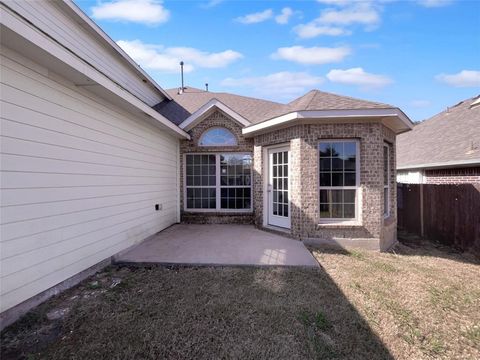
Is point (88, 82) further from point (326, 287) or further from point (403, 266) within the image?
point (403, 266)

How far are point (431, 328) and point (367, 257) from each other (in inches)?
97.0

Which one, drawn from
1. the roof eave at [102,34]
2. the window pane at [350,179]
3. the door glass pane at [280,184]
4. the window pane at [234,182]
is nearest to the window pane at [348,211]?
the window pane at [350,179]

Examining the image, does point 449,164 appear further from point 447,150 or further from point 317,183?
point 317,183

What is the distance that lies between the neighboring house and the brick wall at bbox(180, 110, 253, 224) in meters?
6.18

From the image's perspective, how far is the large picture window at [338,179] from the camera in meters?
5.99

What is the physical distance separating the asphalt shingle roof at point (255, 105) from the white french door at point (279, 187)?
112 centimetres

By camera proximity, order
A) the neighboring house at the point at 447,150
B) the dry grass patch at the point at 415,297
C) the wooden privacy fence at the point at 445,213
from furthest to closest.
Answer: the neighboring house at the point at 447,150
the wooden privacy fence at the point at 445,213
the dry grass patch at the point at 415,297

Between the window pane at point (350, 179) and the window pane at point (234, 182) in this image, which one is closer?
the window pane at point (350, 179)

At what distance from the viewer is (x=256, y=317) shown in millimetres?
2941

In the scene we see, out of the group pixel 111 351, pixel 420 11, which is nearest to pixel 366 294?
pixel 111 351

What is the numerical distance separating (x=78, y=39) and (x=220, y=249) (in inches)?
238

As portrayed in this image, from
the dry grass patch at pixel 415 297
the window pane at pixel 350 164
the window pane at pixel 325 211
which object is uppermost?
the window pane at pixel 350 164

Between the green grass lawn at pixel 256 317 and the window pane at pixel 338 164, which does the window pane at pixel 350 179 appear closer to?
the window pane at pixel 338 164

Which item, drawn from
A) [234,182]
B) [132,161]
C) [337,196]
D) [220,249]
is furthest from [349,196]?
[132,161]
